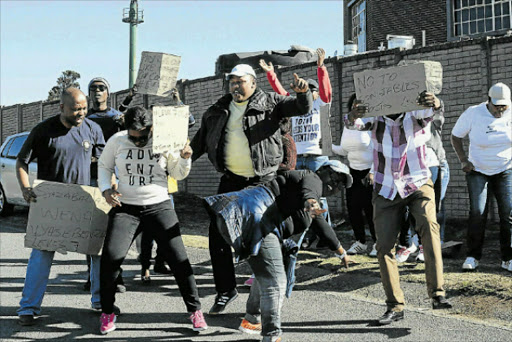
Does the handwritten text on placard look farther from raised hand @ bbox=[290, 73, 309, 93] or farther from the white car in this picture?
the white car

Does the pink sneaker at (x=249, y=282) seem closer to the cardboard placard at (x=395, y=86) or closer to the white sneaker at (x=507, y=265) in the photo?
the cardboard placard at (x=395, y=86)

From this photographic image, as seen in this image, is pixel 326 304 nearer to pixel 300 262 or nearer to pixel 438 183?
pixel 300 262

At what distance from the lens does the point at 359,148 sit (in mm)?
7520

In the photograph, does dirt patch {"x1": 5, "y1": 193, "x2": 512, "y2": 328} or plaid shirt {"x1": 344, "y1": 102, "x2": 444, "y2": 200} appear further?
dirt patch {"x1": 5, "y1": 193, "x2": 512, "y2": 328}

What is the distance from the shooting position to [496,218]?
Result: 984 centimetres

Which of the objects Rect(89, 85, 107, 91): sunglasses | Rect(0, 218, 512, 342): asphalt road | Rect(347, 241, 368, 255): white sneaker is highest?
Rect(89, 85, 107, 91): sunglasses

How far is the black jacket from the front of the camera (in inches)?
191

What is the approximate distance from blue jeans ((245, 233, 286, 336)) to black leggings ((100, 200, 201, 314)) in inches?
31.6

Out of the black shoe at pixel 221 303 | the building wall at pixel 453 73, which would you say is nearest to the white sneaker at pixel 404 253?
the black shoe at pixel 221 303

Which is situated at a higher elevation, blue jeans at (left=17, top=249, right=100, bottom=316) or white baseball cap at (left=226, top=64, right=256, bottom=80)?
white baseball cap at (left=226, top=64, right=256, bottom=80)

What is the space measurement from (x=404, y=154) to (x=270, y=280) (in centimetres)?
170

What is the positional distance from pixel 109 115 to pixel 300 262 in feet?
9.39

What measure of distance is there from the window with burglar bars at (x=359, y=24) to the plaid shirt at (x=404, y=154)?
63.7 feet

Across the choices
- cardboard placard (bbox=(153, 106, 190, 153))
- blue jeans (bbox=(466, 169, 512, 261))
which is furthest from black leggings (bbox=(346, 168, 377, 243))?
cardboard placard (bbox=(153, 106, 190, 153))
